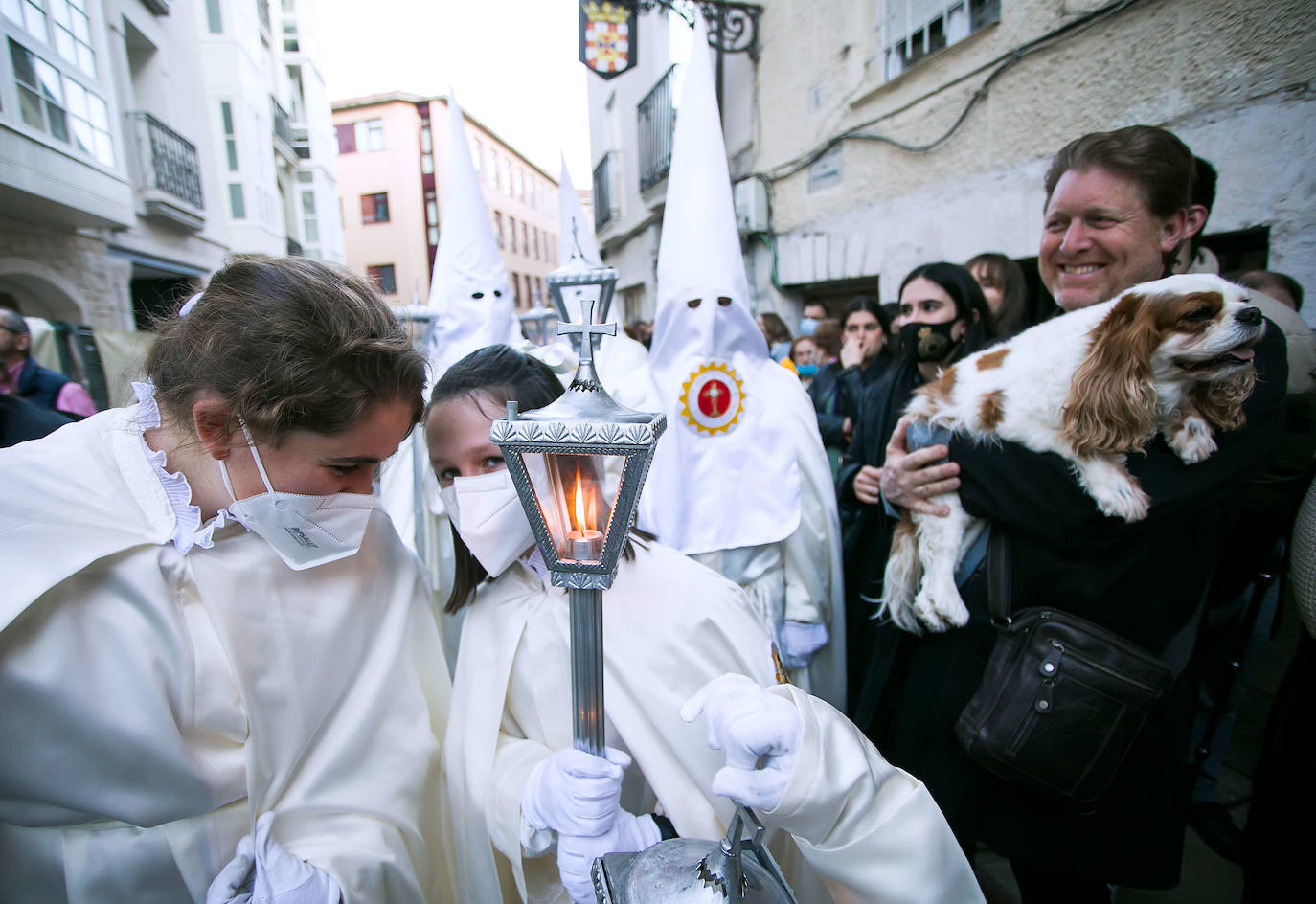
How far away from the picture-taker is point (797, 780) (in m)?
0.86

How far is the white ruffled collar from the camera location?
3.60 ft

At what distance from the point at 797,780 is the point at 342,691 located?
1.00 m

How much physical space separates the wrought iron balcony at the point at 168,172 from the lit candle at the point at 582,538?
16.5 feet

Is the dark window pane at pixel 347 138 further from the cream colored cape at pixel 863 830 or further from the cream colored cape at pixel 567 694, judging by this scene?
the cream colored cape at pixel 863 830

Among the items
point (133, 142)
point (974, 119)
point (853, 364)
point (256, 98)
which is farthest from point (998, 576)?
point (256, 98)

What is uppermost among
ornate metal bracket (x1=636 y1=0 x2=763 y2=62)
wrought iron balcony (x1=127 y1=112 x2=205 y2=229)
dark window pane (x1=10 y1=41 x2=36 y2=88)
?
ornate metal bracket (x1=636 y1=0 x2=763 y2=62)

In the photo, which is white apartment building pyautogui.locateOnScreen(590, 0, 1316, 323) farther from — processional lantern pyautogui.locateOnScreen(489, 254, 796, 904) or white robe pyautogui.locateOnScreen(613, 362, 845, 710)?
processional lantern pyautogui.locateOnScreen(489, 254, 796, 904)

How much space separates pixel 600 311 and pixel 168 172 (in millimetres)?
4320

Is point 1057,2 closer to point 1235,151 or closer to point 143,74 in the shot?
point 1235,151

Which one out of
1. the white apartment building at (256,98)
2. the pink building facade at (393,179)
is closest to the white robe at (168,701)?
the white apartment building at (256,98)

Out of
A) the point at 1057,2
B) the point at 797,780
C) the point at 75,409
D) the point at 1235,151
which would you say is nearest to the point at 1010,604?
the point at 797,780

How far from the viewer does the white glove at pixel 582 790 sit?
95 cm

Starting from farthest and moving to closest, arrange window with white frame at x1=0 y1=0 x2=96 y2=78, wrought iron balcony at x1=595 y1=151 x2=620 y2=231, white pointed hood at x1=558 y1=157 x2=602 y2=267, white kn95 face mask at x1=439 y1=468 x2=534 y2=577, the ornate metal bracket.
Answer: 1. wrought iron balcony at x1=595 y1=151 x2=620 y2=231
2. the ornate metal bracket
3. white pointed hood at x1=558 y1=157 x2=602 y2=267
4. window with white frame at x1=0 y1=0 x2=96 y2=78
5. white kn95 face mask at x1=439 y1=468 x2=534 y2=577

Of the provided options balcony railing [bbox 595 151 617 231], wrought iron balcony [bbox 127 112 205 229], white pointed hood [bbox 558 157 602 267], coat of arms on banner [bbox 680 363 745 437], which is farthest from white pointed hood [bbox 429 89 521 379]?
balcony railing [bbox 595 151 617 231]
